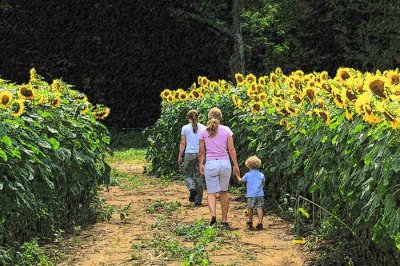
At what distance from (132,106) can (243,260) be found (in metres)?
21.0

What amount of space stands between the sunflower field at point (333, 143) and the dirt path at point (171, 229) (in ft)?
1.63

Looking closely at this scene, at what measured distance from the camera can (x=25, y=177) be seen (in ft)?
22.2

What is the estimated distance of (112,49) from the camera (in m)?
28.1

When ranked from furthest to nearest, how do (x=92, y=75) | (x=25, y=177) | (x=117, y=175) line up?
(x=92, y=75)
(x=117, y=175)
(x=25, y=177)

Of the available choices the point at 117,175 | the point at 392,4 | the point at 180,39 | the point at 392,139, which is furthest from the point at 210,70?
the point at 392,139

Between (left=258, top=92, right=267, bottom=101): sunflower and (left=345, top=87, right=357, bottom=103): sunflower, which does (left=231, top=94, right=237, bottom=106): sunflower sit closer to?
(left=258, top=92, right=267, bottom=101): sunflower

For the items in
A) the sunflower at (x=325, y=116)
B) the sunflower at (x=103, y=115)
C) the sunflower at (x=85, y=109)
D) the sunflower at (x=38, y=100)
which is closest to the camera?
the sunflower at (x=325, y=116)

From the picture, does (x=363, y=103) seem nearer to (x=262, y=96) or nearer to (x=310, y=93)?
(x=310, y=93)

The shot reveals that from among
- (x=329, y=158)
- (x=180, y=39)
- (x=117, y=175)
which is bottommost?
(x=117, y=175)

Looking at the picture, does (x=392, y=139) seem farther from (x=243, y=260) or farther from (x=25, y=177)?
(x=25, y=177)

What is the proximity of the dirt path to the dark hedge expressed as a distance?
53.5ft

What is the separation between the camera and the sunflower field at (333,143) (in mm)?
5691

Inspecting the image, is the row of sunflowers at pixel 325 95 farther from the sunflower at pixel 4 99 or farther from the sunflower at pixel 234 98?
the sunflower at pixel 4 99

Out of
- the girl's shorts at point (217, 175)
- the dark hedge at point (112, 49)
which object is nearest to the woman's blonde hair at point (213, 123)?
the girl's shorts at point (217, 175)
